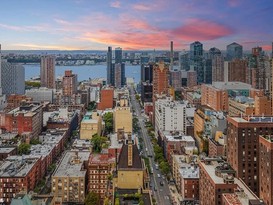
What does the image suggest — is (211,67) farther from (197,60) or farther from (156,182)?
(156,182)

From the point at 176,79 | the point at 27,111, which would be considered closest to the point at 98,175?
the point at 27,111

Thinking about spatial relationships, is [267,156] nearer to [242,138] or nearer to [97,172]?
[242,138]

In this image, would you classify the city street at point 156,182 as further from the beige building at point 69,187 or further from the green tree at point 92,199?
the beige building at point 69,187

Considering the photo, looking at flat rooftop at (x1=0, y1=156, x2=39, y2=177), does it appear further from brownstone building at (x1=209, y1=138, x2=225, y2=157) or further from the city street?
brownstone building at (x1=209, y1=138, x2=225, y2=157)

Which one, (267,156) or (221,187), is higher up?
(267,156)

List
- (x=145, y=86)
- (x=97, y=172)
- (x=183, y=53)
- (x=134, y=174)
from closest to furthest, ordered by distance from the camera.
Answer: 1. (x=134, y=174)
2. (x=97, y=172)
3. (x=145, y=86)
4. (x=183, y=53)

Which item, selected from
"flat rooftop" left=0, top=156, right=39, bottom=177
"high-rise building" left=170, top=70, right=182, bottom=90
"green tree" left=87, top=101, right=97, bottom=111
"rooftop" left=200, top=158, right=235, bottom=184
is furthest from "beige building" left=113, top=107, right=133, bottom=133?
"high-rise building" left=170, top=70, right=182, bottom=90

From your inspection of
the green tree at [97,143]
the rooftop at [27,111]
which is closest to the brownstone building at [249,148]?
the green tree at [97,143]

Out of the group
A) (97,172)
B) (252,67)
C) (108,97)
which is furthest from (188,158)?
(252,67)
